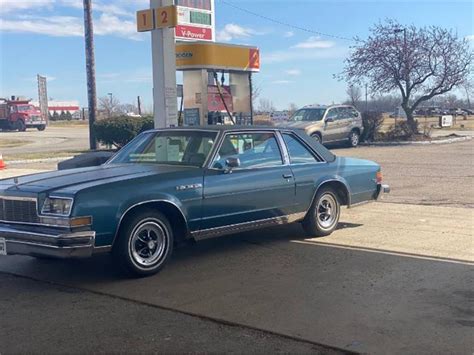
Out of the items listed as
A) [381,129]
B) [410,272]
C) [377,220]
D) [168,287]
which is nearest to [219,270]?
[168,287]

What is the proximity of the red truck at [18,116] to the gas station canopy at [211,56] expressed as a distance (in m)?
40.4

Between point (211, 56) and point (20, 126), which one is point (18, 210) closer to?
point (211, 56)

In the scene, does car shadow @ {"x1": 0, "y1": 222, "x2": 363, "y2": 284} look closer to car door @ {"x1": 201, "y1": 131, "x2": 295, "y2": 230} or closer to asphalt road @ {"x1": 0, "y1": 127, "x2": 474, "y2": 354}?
asphalt road @ {"x1": 0, "y1": 127, "x2": 474, "y2": 354}

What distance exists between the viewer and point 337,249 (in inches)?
281

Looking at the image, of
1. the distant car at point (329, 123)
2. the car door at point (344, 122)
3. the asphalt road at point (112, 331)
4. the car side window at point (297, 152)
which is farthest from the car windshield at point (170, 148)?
the car door at point (344, 122)

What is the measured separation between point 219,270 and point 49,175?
2.08 metres

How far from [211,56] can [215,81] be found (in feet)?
2.33

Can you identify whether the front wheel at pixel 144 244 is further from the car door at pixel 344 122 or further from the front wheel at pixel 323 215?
the car door at pixel 344 122

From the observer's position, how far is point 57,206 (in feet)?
18.5

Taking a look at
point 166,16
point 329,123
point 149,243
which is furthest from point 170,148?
point 329,123

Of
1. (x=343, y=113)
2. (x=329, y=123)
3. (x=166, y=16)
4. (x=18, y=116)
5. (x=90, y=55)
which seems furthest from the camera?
(x=18, y=116)

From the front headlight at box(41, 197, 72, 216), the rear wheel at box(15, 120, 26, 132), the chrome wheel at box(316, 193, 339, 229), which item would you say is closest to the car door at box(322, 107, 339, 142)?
the chrome wheel at box(316, 193, 339, 229)

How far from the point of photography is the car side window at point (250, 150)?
6812mm

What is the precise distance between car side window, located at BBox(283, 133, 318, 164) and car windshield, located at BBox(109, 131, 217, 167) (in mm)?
1100
